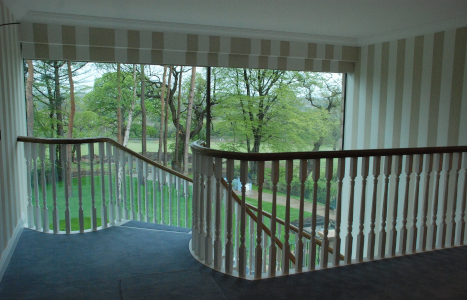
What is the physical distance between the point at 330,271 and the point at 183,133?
15.0 ft

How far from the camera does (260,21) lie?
4016 millimetres

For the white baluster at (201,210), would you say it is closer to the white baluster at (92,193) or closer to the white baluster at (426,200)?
the white baluster at (92,193)

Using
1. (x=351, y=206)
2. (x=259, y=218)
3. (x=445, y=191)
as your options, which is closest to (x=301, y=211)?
(x=259, y=218)

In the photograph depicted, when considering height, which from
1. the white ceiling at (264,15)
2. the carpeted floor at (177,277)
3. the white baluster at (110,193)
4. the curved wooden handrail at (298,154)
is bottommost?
the carpeted floor at (177,277)

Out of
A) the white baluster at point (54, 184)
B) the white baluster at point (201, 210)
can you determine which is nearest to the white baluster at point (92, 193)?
the white baluster at point (54, 184)

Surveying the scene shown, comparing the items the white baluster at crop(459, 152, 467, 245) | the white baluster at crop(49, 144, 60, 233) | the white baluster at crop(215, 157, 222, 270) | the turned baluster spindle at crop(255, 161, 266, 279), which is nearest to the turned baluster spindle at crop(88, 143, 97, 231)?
the white baluster at crop(49, 144, 60, 233)

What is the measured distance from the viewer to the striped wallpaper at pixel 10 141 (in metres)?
2.59

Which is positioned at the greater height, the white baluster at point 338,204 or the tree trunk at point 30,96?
the tree trunk at point 30,96

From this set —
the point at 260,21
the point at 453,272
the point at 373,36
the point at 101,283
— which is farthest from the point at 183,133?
the point at 453,272

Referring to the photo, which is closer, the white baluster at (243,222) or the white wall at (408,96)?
the white baluster at (243,222)

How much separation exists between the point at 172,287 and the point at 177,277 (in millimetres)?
128

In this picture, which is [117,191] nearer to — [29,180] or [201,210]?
[29,180]

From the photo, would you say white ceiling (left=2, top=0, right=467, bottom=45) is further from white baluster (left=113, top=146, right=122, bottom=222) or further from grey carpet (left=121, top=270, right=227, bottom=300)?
grey carpet (left=121, top=270, right=227, bottom=300)

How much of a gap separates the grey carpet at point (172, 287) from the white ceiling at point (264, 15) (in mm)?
2472
